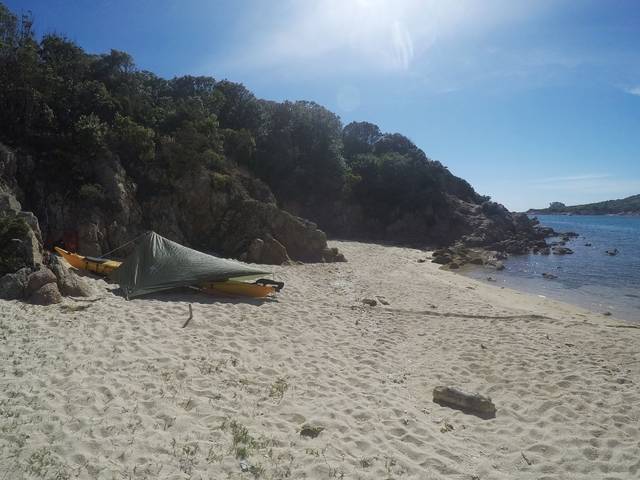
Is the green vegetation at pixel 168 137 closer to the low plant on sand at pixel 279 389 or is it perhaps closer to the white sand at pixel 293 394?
the white sand at pixel 293 394

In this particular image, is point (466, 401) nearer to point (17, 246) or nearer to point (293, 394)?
point (293, 394)

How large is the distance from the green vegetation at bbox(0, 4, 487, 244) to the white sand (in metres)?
9.64

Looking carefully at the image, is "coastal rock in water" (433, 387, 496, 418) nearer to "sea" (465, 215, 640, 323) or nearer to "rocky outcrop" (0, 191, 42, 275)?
"rocky outcrop" (0, 191, 42, 275)

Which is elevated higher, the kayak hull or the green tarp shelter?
the green tarp shelter

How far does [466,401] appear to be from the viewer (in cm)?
635

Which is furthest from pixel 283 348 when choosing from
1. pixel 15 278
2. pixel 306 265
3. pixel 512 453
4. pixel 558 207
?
pixel 558 207

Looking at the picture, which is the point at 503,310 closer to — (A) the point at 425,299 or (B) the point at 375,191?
(A) the point at 425,299

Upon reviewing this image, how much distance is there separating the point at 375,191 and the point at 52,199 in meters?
32.5

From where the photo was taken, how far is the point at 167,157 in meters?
19.9

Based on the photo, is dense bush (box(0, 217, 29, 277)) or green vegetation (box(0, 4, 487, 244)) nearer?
dense bush (box(0, 217, 29, 277))

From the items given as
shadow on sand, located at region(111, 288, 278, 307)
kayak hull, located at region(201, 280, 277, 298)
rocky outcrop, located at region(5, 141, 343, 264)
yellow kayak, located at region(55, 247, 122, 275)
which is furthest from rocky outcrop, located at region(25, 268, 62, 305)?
rocky outcrop, located at region(5, 141, 343, 264)

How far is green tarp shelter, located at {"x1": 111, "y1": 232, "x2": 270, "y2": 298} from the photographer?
10930mm

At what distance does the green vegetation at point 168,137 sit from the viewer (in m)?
16.8

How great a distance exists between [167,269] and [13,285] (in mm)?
3557
